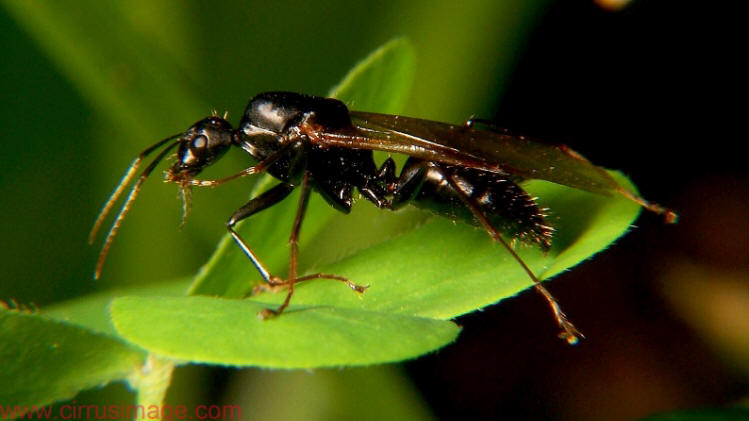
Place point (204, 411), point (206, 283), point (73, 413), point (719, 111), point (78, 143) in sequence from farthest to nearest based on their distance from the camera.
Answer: point (78, 143) → point (719, 111) → point (204, 411) → point (73, 413) → point (206, 283)

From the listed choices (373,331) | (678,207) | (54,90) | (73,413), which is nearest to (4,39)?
(54,90)

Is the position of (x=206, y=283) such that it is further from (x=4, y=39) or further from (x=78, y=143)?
(x=4, y=39)

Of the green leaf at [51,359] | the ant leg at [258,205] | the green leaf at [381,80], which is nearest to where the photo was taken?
the green leaf at [51,359]

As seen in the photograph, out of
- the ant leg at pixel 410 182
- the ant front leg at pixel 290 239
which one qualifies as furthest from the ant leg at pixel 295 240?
the ant leg at pixel 410 182

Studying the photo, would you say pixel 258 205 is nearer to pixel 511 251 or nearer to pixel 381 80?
pixel 381 80

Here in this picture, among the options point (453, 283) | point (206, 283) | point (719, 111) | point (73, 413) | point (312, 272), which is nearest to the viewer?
point (453, 283)

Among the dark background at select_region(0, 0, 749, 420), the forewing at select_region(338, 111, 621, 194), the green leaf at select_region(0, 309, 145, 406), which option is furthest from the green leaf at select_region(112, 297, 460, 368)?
the dark background at select_region(0, 0, 749, 420)

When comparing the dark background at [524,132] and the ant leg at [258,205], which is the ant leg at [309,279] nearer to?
the ant leg at [258,205]
